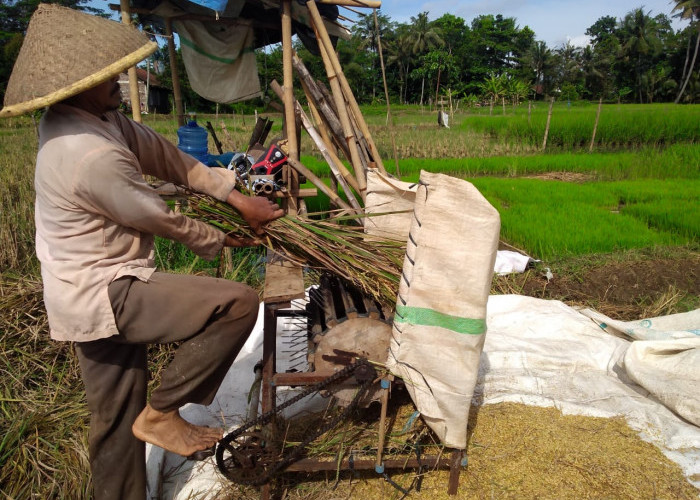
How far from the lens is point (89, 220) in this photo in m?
1.41

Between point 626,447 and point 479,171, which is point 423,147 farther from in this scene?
point 626,447

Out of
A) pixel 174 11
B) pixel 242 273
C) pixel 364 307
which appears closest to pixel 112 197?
pixel 364 307

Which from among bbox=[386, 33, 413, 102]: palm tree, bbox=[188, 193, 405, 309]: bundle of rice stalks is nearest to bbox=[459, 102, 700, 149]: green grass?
bbox=[188, 193, 405, 309]: bundle of rice stalks

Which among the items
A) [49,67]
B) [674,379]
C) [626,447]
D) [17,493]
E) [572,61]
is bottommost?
[17,493]

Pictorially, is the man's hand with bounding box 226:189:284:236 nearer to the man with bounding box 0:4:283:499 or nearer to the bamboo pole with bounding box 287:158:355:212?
the man with bounding box 0:4:283:499

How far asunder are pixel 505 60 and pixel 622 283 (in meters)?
58.0

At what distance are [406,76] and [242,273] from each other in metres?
39.3

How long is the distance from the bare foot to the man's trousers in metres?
0.05

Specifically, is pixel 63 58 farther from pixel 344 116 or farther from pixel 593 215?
pixel 593 215

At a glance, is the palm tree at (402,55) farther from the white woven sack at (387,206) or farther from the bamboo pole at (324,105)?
the white woven sack at (387,206)

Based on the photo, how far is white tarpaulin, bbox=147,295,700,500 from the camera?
2041mm

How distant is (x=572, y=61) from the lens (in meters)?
46.2

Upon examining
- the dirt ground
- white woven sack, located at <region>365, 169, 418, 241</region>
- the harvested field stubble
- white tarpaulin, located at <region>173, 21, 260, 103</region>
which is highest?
white tarpaulin, located at <region>173, 21, 260, 103</region>

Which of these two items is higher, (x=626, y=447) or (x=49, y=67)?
(x=49, y=67)
